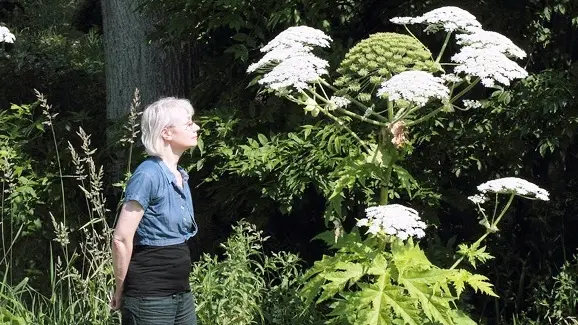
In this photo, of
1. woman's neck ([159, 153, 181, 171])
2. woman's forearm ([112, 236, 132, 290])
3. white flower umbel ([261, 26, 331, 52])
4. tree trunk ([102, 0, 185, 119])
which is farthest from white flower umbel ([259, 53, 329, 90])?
tree trunk ([102, 0, 185, 119])

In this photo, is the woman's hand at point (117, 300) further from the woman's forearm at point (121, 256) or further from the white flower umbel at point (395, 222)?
the white flower umbel at point (395, 222)

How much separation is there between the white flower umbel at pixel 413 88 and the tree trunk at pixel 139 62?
3.60 meters

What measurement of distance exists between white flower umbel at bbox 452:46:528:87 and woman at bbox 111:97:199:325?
129 centimetres

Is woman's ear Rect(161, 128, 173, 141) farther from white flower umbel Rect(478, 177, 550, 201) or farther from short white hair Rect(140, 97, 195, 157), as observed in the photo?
white flower umbel Rect(478, 177, 550, 201)

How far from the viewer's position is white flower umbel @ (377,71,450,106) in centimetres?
414

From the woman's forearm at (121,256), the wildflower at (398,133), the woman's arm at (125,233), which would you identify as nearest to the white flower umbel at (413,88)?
the wildflower at (398,133)

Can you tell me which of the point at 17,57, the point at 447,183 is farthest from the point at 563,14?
the point at 17,57

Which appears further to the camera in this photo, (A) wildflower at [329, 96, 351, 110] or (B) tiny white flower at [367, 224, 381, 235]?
(A) wildflower at [329, 96, 351, 110]

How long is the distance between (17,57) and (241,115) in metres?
3.45

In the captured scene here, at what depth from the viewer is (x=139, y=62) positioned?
299 inches

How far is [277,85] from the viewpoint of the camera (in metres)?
4.34

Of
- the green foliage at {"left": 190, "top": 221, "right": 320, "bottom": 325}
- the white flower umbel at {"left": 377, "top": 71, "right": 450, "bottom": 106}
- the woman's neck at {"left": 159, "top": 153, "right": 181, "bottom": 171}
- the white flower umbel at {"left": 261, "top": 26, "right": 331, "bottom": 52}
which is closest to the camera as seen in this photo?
the white flower umbel at {"left": 377, "top": 71, "right": 450, "bottom": 106}

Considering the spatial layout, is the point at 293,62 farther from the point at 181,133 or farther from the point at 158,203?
the point at 158,203

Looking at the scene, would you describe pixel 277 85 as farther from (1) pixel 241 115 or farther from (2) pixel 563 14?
(2) pixel 563 14
